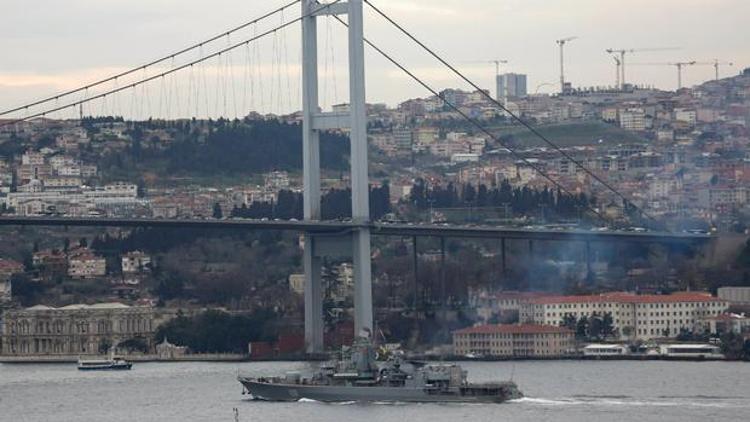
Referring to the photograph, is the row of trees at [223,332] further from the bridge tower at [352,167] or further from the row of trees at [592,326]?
the bridge tower at [352,167]

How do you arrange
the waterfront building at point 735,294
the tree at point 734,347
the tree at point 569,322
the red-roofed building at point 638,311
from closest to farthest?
the tree at point 734,347
the tree at point 569,322
the red-roofed building at point 638,311
the waterfront building at point 735,294

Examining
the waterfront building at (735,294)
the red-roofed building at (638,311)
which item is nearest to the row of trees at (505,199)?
the waterfront building at (735,294)

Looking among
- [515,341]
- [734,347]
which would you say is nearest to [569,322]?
[515,341]

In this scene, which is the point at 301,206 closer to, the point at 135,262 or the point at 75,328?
the point at 135,262

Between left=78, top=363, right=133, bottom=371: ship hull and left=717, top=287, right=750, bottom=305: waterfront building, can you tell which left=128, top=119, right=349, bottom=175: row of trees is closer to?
left=717, top=287, right=750, bottom=305: waterfront building

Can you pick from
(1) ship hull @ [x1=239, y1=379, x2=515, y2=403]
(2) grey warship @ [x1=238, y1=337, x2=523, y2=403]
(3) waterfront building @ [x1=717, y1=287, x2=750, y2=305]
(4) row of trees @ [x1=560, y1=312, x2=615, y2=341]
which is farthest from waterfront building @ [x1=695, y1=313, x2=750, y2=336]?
(1) ship hull @ [x1=239, y1=379, x2=515, y2=403]

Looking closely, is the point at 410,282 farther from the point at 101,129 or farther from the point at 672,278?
the point at 101,129

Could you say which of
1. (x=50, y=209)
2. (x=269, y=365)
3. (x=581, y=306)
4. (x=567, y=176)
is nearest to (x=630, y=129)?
(x=567, y=176)
